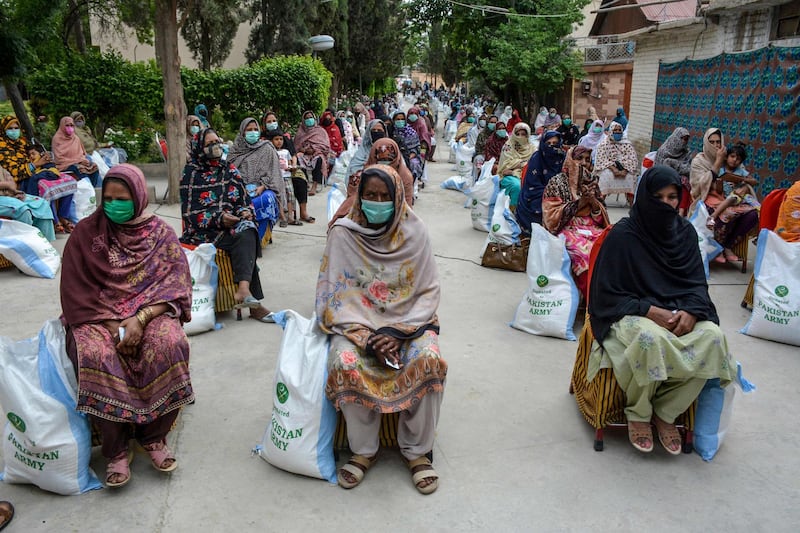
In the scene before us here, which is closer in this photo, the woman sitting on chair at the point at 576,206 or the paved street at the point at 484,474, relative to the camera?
the paved street at the point at 484,474

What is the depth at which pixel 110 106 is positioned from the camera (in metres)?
13.2

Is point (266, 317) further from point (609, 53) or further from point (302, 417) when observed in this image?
point (609, 53)

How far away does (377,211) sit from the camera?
10.7 feet

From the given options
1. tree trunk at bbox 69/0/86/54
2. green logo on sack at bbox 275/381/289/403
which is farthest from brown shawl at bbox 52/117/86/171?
tree trunk at bbox 69/0/86/54

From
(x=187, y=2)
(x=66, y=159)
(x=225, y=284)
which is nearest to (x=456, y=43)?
(x=187, y=2)

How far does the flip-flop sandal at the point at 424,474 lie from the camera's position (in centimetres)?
297

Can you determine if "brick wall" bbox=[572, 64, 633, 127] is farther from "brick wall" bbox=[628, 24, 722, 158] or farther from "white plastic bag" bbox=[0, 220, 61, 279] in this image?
"white plastic bag" bbox=[0, 220, 61, 279]

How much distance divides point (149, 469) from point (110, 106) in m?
11.9

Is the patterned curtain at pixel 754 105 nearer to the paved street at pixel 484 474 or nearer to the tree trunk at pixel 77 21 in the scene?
the paved street at pixel 484 474

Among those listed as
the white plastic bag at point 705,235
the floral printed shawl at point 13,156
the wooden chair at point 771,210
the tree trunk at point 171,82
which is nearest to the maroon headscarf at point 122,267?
the wooden chair at point 771,210

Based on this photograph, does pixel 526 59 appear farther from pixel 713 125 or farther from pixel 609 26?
pixel 713 125

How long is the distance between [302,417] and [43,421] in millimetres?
1132

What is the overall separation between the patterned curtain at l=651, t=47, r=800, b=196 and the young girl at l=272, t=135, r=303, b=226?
614cm

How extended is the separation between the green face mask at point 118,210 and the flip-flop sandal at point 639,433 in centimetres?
273
